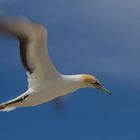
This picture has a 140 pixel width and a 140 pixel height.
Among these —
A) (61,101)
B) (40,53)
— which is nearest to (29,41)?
(40,53)

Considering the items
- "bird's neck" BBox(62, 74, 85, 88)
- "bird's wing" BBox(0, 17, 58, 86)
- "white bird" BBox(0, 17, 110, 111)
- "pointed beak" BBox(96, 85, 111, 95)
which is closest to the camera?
"bird's wing" BBox(0, 17, 58, 86)

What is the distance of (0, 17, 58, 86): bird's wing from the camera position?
21.8m

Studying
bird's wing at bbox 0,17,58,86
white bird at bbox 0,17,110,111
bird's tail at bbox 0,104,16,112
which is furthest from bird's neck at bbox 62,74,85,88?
bird's tail at bbox 0,104,16,112

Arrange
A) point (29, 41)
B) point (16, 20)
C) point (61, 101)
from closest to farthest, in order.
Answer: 1. point (16, 20)
2. point (29, 41)
3. point (61, 101)

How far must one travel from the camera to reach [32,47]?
76.4 ft

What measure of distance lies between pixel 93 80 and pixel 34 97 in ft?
7.03

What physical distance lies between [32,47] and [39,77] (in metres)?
1.23

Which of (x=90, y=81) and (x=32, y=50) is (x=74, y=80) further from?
(x=32, y=50)

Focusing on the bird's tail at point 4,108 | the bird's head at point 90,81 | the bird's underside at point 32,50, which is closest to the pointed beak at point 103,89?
the bird's head at point 90,81

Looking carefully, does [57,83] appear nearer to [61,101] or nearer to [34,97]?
[34,97]

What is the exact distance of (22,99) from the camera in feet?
76.9

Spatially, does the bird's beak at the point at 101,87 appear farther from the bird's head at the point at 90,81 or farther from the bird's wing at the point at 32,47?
the bird's wing at the point at 32,47

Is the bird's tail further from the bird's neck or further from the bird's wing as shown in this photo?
the bird's neck

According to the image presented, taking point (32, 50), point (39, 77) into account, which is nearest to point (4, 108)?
point (39, 77)
